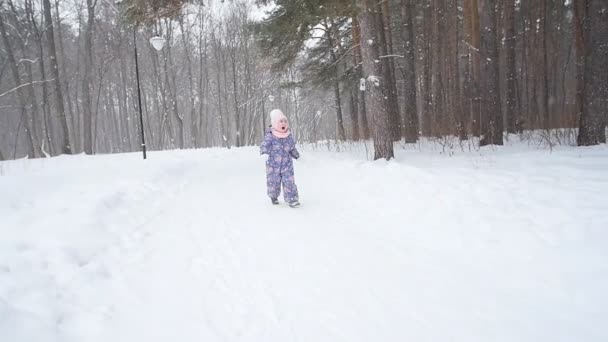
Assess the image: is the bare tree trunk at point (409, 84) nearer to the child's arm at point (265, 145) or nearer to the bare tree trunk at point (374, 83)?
the bare tree trunk at point (374, 83)

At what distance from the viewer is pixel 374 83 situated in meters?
7.29

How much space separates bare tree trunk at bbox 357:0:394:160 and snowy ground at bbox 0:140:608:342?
82.8 inches

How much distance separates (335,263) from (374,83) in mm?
5295

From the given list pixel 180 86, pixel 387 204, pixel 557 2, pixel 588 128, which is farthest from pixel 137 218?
pixel 180 86

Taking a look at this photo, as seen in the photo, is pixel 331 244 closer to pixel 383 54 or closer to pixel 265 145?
pixel 265 145

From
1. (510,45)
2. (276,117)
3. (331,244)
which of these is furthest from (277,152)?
(510,45)

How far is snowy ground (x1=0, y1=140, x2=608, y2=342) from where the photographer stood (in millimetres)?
2219

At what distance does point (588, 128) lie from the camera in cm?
663

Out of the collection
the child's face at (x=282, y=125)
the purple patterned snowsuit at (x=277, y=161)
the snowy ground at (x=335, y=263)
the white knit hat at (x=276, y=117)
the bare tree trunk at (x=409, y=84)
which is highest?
the bare tree trunk at (x=409, y=84)

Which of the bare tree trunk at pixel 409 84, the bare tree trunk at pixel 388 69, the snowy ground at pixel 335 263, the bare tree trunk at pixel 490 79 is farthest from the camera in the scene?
the bare tree trunk at pixel 409 84

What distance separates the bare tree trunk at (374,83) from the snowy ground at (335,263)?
210 centimetres

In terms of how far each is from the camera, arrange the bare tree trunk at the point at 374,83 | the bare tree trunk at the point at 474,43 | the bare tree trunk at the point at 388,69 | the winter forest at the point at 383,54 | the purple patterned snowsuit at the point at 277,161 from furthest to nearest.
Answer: the bare tree trunk at the point at 388,69 < the bare tree trunk at the point at 474,43 < the winter forest at the point at 383,54 < the bare tree trunk at the point at 374,83 < the purple patterned snowsuit at the point at 277,161

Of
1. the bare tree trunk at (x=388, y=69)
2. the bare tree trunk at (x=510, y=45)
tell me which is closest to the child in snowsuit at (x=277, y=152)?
the bare tree trunk at (x=388, y=69)

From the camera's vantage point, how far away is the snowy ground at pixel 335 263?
87.4 inches
